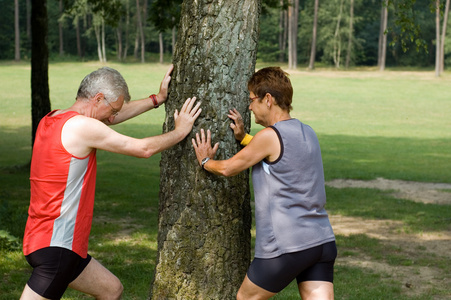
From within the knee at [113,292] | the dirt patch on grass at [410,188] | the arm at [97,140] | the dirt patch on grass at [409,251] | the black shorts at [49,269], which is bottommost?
the dirt patch on grass at [410,188]

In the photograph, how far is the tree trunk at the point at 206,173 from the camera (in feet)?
14.2

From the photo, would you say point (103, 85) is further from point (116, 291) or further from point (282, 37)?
point (282, 37)

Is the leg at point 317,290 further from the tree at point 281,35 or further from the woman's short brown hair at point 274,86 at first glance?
the tree at point 281,35

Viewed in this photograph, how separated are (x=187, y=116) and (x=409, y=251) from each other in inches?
224

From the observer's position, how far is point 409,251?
898 cm

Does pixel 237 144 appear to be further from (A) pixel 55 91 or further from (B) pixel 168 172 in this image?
(A) pixel 55 91

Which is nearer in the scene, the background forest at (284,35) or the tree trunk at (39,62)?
the tree trunk at (39,62)

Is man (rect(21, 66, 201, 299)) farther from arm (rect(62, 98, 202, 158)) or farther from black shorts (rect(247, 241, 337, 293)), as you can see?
black shorts (rect(247, 241, 337, 293))

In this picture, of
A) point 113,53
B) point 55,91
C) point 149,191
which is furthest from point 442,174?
point 113,53

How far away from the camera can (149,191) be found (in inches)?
534

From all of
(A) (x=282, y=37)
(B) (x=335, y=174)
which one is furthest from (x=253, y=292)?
(A) (x=282, y=37)

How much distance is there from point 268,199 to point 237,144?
0.78 m

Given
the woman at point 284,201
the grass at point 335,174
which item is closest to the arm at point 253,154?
the woman at point 284,201

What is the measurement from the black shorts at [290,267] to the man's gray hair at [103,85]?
4.23ft
